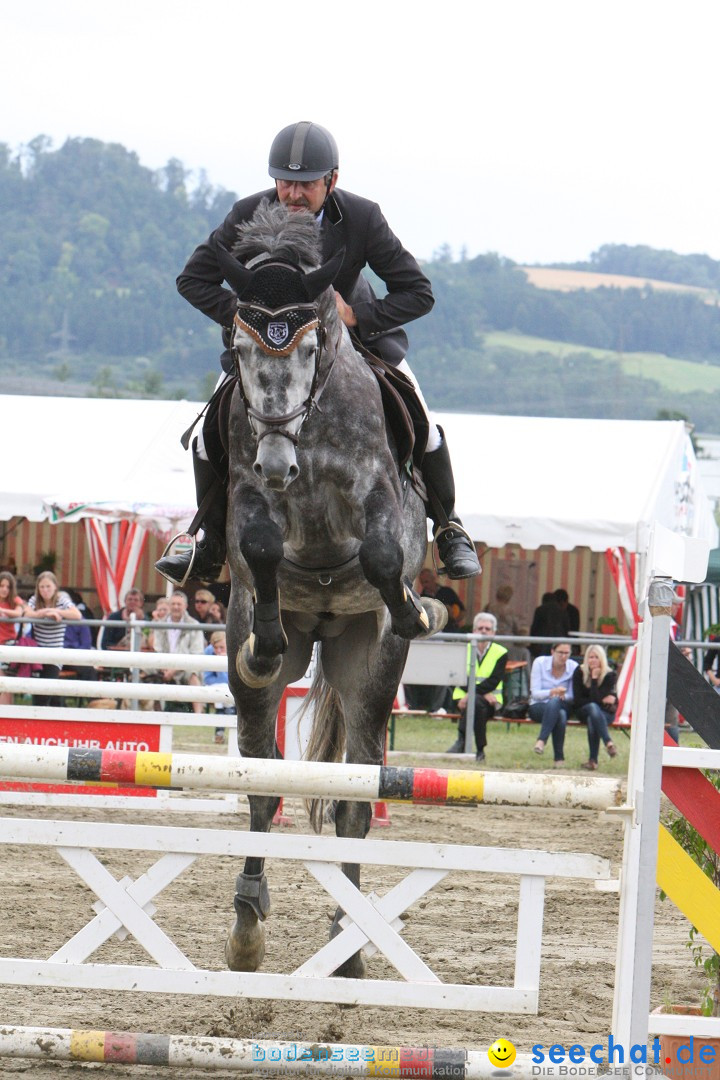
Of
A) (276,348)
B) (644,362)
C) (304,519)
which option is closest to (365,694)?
(304,519)

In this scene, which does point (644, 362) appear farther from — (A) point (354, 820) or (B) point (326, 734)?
(A) point (354, 820)

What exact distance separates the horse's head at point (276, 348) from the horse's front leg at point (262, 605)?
227 mm

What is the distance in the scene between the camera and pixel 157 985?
9.44 ft

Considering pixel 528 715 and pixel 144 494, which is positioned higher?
pixel 144 494

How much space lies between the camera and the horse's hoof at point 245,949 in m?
4.04

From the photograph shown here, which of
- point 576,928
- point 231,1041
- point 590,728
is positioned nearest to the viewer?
point 231,1041

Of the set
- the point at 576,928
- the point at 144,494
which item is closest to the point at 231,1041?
the point at 576,928

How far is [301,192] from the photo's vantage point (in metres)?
4.24

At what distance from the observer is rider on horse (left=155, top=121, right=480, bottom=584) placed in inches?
165

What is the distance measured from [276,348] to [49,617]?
8454mm

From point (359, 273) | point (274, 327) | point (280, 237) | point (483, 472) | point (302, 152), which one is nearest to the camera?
point (274, 327)

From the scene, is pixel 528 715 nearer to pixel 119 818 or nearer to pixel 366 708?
pixel 119 818

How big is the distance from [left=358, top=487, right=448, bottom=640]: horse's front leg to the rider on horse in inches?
27.0

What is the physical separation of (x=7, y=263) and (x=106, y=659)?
111 metres
